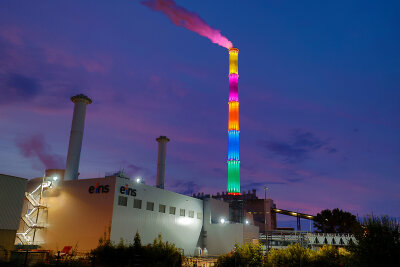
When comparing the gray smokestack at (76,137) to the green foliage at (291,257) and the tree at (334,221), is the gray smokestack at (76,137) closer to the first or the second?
the green foliage at (291,257)

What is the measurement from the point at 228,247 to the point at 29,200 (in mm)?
30435

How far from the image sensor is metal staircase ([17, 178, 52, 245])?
4262 cm

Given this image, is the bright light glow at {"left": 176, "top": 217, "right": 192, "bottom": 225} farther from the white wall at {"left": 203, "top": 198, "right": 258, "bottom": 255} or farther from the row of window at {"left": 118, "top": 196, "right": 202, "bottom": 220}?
the white wall at {"left": 203, "top": 198, "right": 258, "bottom": 255}

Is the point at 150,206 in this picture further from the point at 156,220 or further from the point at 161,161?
the point at 161,161

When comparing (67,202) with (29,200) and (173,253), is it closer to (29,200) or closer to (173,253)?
(29,200)

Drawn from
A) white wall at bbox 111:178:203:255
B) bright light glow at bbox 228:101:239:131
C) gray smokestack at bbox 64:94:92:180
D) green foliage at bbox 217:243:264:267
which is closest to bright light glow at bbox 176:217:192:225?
white wall at bbox 111:178:203:255

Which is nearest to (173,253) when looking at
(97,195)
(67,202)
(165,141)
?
(97,195)

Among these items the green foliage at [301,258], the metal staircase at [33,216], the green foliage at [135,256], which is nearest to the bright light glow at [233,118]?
the metal staircase at [33,216]

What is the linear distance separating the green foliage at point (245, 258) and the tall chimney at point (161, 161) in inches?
1529

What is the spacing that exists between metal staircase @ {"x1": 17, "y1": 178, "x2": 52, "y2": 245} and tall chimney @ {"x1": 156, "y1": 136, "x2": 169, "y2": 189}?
25.5 meters

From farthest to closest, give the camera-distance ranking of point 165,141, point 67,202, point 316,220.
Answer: point 316,220 < point 165,141 < point 67,202

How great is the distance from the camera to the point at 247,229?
2219 inches

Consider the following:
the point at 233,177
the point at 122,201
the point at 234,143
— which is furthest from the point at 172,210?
the point at 234,143

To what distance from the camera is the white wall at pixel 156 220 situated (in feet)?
132
